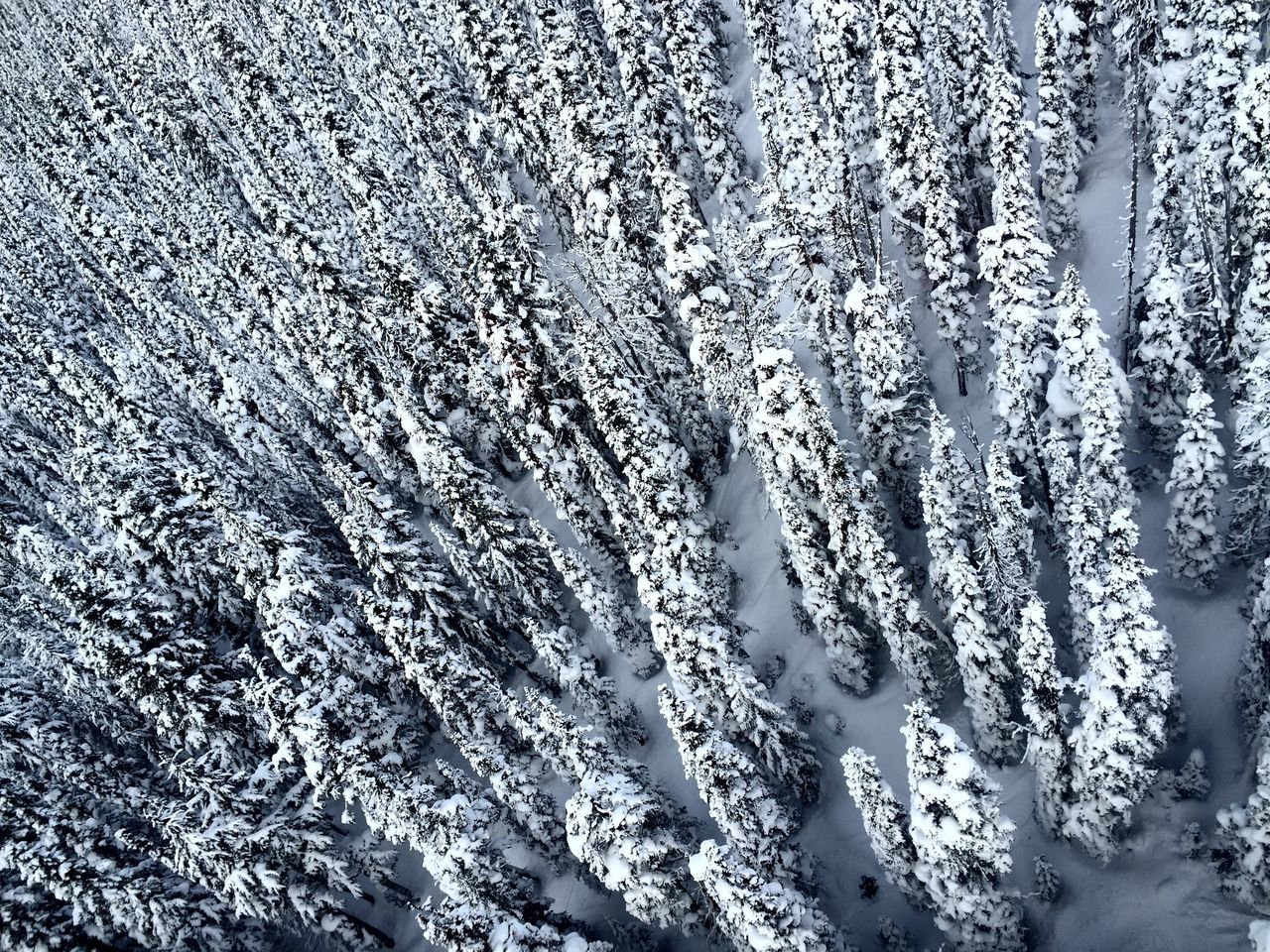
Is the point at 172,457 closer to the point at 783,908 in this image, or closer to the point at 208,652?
the point at 208,652

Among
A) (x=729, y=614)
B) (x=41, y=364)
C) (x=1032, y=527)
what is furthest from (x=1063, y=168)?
(x=41, y=364)

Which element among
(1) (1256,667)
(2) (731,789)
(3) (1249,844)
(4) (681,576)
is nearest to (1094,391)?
(1) (1256,667)

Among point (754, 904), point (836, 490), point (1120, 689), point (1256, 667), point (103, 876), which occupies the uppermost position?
point (836, 490)

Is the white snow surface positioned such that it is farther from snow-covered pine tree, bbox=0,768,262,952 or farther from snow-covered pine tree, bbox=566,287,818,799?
snow-covered pine tree, bbox=0,768,262,952

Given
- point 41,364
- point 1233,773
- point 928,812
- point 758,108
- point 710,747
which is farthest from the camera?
point 41,364

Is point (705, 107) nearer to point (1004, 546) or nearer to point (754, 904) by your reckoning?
point (1004, 546)

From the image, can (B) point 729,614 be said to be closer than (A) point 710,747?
No
